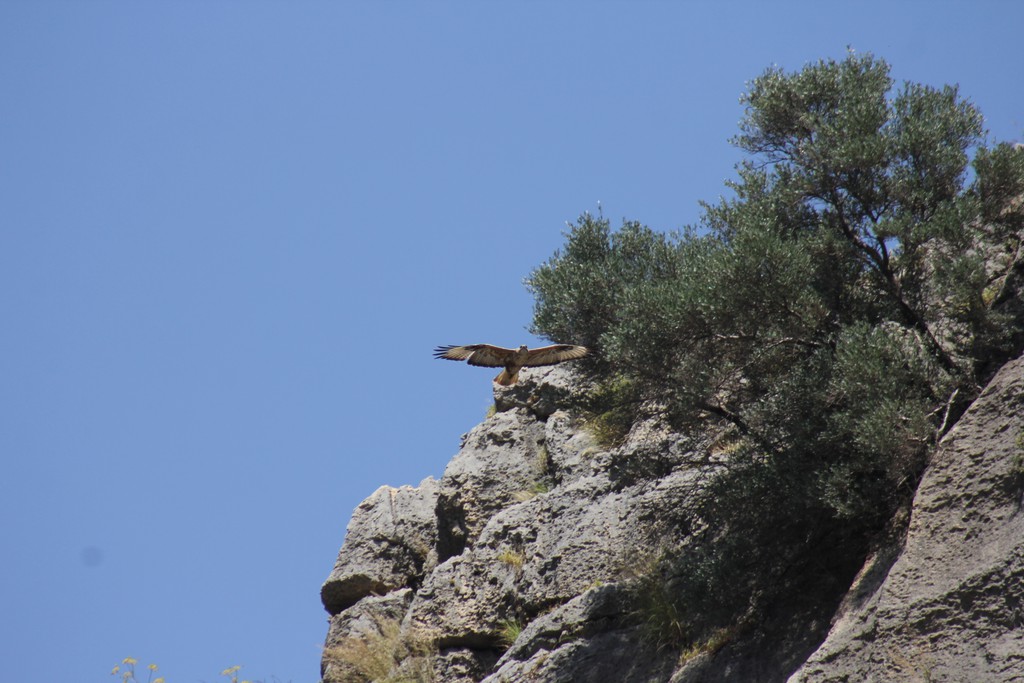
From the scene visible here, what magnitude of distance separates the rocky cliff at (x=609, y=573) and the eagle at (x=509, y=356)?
519 mm

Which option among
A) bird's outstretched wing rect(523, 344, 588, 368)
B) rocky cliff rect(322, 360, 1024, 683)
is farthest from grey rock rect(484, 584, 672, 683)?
bird's outstretched wing rect(523, 344, 588, 368)

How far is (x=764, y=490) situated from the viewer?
10.4 meters

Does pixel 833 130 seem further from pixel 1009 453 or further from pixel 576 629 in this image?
pixel 576 629

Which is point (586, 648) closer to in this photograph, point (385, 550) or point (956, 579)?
point (956, 579)

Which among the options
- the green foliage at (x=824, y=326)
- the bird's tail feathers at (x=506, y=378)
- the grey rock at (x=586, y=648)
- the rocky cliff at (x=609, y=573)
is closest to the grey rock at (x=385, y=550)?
the rocky cliff at (x=609, y=573)

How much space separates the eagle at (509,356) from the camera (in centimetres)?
1376

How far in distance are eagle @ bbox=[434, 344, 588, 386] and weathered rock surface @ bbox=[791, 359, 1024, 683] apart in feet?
17.2

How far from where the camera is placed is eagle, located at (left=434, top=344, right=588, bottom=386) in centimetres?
1376

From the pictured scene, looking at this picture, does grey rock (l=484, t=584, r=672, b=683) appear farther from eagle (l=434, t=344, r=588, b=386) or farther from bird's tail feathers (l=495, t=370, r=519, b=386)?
bird's tail feathers (l=495, t=370, r=519, b=386)

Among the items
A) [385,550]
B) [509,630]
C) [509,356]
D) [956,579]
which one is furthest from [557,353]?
[956,579]

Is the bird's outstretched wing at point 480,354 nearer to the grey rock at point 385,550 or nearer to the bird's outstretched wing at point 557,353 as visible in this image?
the bird's outstretched wing at point 557,353

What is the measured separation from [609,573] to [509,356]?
13.1 feet

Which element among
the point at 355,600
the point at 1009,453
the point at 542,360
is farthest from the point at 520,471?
the point at 1009,453

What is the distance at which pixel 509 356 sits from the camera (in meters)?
15.0
